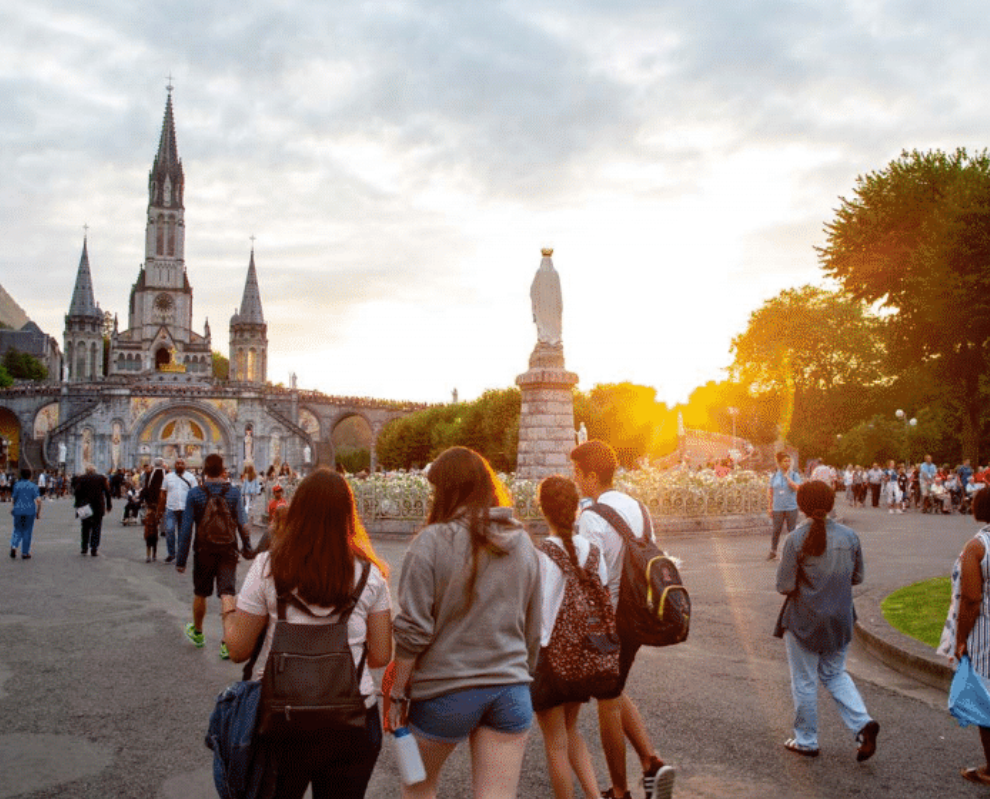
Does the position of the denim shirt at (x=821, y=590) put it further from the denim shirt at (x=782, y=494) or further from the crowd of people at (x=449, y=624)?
the denim shirt at (x=782, y=494)

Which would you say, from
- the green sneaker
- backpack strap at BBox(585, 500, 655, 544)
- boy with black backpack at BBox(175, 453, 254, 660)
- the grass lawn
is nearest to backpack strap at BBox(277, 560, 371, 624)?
backpack strap at BBox(585, 500, 655, 544)

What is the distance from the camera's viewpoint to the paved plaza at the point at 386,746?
5.01m

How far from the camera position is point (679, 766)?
5227 millimetres

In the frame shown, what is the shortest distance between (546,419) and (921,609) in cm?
1031

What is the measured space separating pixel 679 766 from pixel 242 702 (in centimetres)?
303

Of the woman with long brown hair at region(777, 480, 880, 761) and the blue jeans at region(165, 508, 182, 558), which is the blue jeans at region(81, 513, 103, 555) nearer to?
the blue jeans at region(165, 508, 182, 558)

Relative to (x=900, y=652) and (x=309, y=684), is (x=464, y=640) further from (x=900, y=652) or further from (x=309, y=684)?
(x=900, y=652)

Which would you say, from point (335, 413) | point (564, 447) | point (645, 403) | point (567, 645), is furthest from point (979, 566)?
point (335, 413)

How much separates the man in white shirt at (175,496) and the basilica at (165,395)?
147ft

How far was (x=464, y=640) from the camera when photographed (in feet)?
10.8

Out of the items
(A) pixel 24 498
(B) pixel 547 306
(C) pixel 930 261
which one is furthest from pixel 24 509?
(C) pixel 930 261

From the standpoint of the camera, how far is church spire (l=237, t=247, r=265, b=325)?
98312mm

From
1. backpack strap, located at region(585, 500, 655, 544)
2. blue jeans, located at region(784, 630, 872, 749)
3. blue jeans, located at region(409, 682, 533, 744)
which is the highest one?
backpack strap, located at region(585, 500, 655, 544)

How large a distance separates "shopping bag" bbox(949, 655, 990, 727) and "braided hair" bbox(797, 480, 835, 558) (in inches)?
36.9
